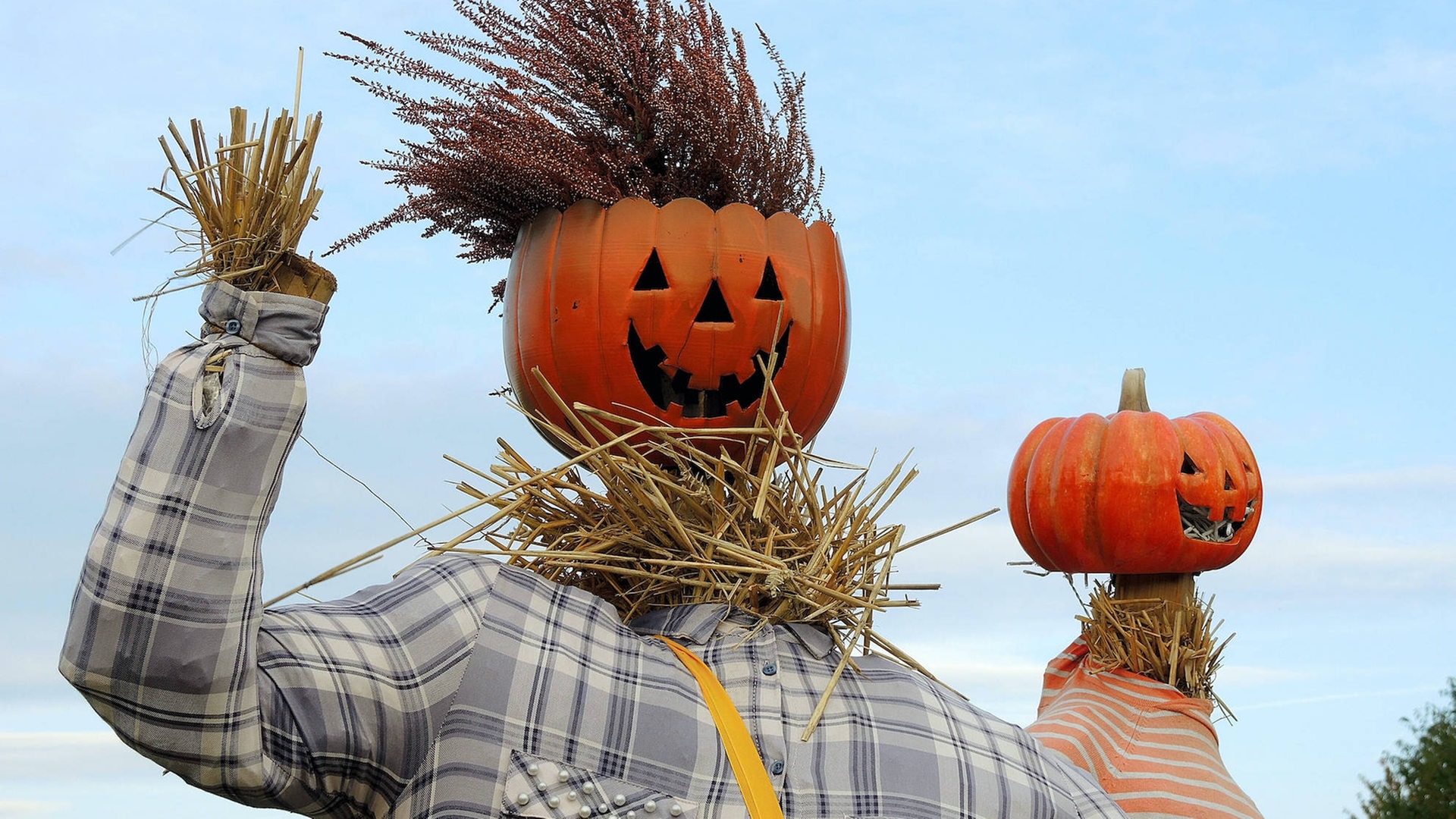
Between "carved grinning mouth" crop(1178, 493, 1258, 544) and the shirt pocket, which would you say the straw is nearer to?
the shirt pocket

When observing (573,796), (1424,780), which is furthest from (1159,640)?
(1424,780)

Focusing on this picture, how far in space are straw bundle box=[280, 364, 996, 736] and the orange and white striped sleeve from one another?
851 mm

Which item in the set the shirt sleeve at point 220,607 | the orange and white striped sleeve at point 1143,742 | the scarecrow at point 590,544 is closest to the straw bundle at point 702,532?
the scarecrow at point 590,544

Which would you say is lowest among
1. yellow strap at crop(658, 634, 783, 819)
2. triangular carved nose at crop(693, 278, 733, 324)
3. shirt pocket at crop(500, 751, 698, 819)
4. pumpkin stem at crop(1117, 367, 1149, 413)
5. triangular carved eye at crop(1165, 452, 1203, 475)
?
shirt pocket at crop(500, 751, 698, 819)

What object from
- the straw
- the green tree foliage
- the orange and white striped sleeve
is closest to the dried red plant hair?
the straw

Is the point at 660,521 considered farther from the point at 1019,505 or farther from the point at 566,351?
the point at 1019,505

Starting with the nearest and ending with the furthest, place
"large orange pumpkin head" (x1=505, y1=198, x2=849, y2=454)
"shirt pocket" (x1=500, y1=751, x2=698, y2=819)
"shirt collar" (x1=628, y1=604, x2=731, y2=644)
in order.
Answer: "shirt pocket" (x1=500, y1=751, x2=698, y2=819)
"shirt collar" (x1=628, y1=604, x2=731, y2=644)
"large orange pumpkin head" (x1=505, y1=198, x2=849, y2=454)

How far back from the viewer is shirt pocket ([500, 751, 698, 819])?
1603 mm

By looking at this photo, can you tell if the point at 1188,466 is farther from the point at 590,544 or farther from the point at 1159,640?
the point at 590,544

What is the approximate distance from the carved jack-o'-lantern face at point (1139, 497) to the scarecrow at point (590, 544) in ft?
1.47

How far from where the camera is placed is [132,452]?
55.7 inches

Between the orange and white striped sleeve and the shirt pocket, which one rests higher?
the orange and white striped sleeve

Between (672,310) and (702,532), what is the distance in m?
0.42

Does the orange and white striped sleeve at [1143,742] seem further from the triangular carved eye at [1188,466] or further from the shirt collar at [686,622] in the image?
the shirt collar at [686,622]
